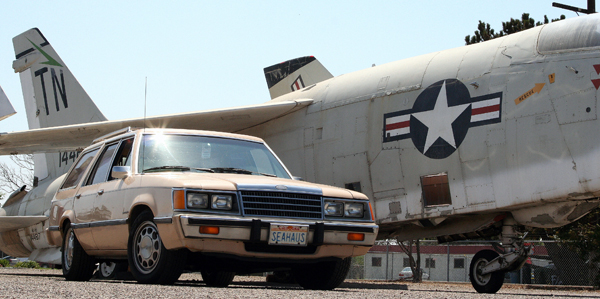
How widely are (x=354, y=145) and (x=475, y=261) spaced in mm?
2763

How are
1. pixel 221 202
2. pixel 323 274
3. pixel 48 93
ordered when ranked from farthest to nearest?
pixel 48 93, pixel 323 274, pixel 221 202

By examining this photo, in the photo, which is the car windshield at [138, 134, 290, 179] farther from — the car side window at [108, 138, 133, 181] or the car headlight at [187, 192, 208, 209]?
the car headlight at [187, 192, 208, 209]

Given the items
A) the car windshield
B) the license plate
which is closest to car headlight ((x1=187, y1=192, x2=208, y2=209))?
the license plate

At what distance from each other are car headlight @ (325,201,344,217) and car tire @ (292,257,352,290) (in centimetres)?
52

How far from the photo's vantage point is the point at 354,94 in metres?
11.0

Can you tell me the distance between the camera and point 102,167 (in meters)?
7.50

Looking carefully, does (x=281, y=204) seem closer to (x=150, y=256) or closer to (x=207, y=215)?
(x=207, y=215)

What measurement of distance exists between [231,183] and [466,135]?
4.66 m

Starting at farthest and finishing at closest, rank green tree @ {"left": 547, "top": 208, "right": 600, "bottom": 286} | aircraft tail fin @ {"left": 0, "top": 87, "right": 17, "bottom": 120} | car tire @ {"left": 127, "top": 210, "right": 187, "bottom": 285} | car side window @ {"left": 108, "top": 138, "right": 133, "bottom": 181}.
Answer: green tree @ {"left": 547, "top": 208, "right": 600, "bottom": 286} → aircraft tail fin @ {"left": 0, "top": 87, "right": 17, "bottom": 120} → car side window @ {"left": 108, "top": 138, "right": 133, "bottom": 181} → car tire @ {"left": 127, "top": 210, "right": 187, "bottom": 285}

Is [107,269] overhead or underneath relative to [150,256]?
underneath

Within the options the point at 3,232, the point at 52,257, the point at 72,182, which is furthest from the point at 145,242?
the point at 3,232

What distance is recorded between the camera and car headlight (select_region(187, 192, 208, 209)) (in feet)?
18.5

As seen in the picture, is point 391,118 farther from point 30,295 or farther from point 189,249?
point 30,295

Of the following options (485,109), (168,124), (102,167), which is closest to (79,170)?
(102,167)
